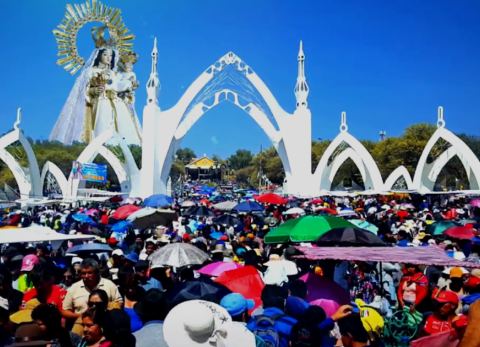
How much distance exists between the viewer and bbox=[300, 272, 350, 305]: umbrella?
5086 mm

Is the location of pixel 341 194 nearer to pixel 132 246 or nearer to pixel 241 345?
pixel 132 246

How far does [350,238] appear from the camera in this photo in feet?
21.7

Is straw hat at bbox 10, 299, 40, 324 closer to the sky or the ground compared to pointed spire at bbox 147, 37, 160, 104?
closer to the ground

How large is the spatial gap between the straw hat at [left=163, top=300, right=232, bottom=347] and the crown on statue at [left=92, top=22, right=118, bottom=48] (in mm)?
53213

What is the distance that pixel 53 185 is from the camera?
37.7 m

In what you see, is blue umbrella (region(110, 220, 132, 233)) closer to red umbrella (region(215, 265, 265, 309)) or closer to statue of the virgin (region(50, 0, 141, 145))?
red umbrella (region(215, 265, 265, 309))

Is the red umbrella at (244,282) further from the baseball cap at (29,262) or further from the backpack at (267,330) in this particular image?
the baseball cap at (29,262)

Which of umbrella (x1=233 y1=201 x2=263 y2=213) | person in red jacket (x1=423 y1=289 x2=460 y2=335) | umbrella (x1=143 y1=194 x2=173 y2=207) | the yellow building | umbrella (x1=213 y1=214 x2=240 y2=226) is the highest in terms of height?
the yellow building

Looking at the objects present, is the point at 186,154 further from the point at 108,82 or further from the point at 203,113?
the point at 203,113

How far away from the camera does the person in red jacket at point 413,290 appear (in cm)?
541

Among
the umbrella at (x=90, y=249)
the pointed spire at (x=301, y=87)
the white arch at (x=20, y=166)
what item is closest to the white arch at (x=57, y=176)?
the white arch at (x=20, y=166)

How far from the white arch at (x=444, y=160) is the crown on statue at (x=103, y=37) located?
113ft

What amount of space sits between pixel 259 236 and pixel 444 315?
7721 millimetres

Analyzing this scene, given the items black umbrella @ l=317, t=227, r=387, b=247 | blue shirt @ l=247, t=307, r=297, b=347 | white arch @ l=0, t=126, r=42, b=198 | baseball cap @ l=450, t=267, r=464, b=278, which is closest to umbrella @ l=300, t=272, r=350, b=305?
blue shirt @ l=247, t=307, r=297, b=347
